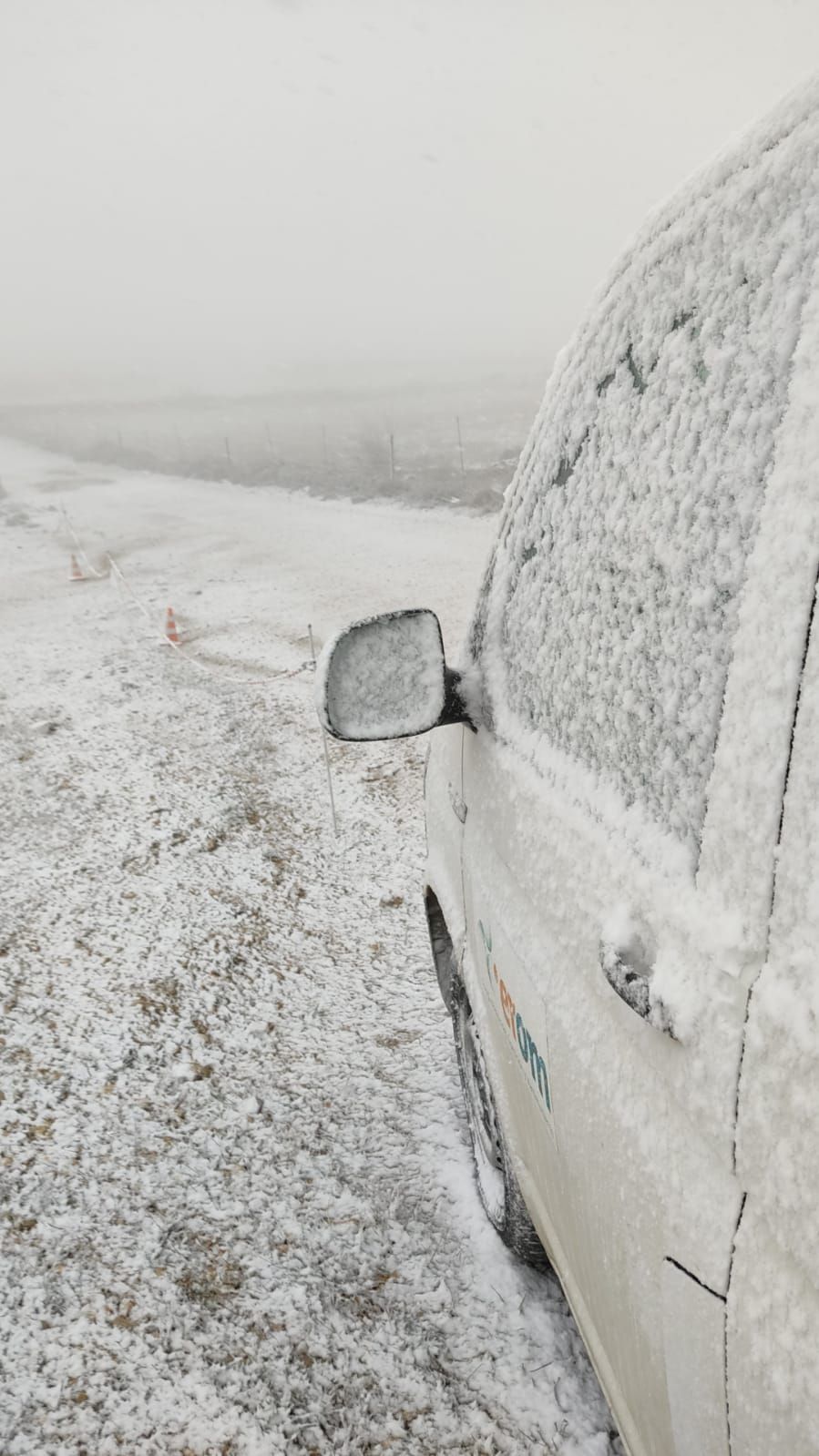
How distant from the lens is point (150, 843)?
5.50 meters

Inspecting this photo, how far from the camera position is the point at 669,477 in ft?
4.04

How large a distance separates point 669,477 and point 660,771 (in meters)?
0.46

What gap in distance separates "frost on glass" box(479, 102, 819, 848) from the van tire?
125 cm

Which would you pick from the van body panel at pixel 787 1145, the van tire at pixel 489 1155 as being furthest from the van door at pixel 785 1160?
the van tire at pixel 489 1155

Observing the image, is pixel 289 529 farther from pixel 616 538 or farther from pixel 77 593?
pixel 616 538

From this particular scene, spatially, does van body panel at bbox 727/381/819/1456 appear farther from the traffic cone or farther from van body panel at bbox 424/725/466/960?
the traffic cone

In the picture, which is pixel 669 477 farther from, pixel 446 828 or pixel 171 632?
pixel 171 632

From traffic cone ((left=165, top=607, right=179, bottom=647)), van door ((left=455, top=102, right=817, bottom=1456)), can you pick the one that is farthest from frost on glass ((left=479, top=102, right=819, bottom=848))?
traffic cone ((left=165, top=607, right=179, bottom=647))

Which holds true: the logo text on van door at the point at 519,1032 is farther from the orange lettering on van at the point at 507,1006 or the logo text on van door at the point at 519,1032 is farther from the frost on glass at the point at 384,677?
the frost on glass at the point at 384,677

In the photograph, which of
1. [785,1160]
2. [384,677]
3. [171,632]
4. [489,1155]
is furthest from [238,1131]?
[171,632]

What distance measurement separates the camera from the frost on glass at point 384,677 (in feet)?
5.82

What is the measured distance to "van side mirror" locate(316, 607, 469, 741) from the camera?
1773mm

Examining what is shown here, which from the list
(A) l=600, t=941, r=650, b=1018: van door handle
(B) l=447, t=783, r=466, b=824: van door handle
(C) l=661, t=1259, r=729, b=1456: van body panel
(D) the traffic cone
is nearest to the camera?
(C) l=661, t=1259, r=729, b=1456: van body panel

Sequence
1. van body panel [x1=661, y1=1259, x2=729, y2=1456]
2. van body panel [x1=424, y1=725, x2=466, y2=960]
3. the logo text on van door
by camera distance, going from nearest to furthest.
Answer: van body panel [x1=661, y1=1259, x2=729, y2=1456] → the logo text on van door → van body panel [x1=424, y1=725, x2=466, y2=960]
